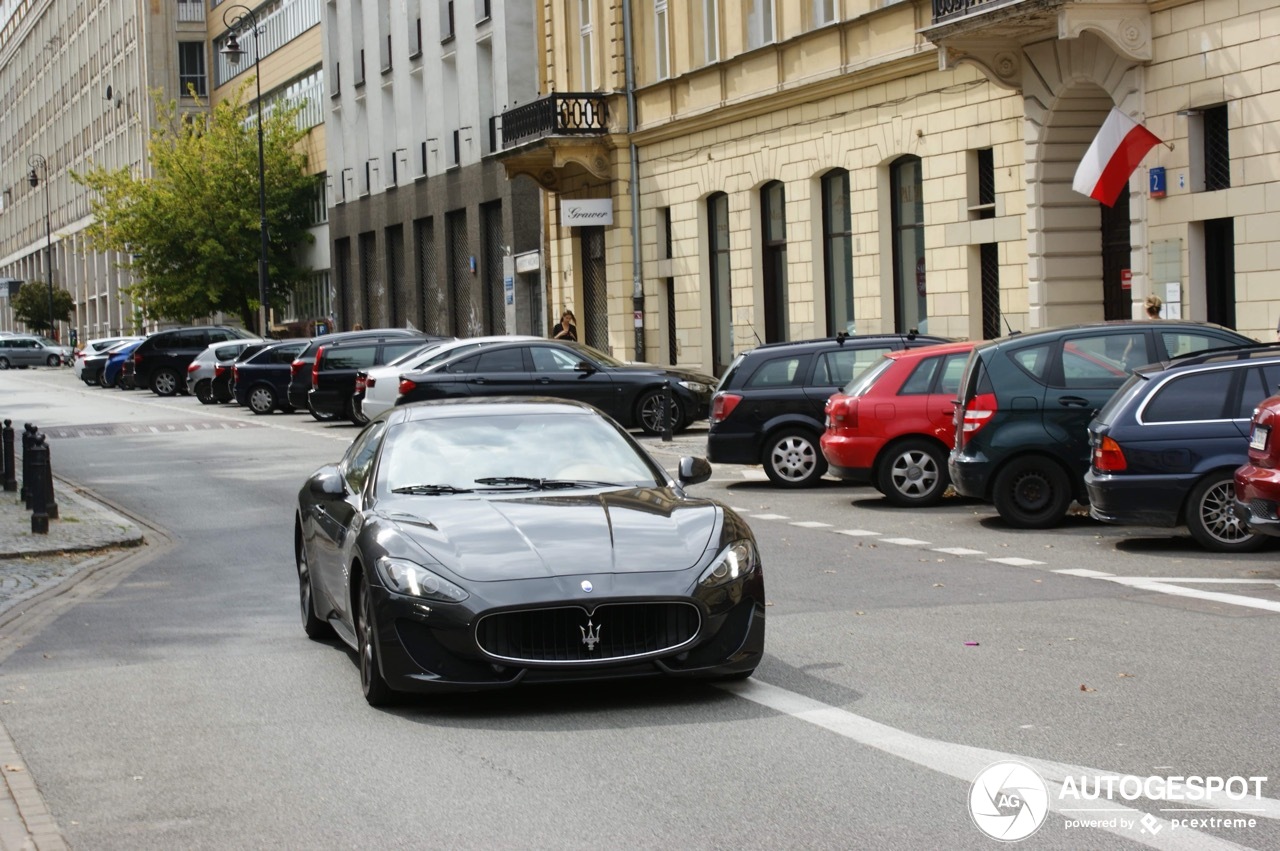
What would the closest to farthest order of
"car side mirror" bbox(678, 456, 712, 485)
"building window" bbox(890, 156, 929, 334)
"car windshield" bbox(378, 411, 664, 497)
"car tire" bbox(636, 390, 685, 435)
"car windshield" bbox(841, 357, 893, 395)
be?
"car windshield" bbox(378, 411, 664, 497) → "car side mirror" bbox(678, 456, 712, 485) → "car windshield" bbox(841, 357, 893, 395) → "car tire" bbox(636, 390, 685, 435) → "building window" bbox(890, 156, 929, 334)

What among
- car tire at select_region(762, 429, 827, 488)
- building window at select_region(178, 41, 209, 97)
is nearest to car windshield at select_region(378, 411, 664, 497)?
car tire at select_region(762, 429, 827, 488)

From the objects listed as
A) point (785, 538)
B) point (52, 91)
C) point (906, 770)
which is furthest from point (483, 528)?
point (52, 91)

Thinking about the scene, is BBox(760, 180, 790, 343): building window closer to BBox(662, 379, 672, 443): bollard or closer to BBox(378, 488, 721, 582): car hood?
BBox(662, 379, 672, 443): bollard

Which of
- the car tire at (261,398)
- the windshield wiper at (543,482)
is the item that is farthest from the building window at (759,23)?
the windshield wiper at (543,482)

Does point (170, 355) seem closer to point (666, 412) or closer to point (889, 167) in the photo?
point (889, 167)

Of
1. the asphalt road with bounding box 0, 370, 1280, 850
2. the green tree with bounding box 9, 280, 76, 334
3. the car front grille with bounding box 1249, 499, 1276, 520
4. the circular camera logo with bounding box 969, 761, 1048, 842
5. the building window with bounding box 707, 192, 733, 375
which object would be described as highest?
the green tree with bounding box 9, 280, 76, 334

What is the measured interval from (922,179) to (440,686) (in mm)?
23549

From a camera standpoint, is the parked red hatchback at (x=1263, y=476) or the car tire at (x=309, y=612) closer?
the car tire at (x=309, y=612)

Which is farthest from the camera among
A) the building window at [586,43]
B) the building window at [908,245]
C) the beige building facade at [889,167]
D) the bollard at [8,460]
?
the building window at [586,43]

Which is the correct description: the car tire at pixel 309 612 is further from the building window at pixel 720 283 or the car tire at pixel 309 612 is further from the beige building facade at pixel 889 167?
the building window at pixel 720 283

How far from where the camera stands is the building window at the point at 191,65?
92.7 m

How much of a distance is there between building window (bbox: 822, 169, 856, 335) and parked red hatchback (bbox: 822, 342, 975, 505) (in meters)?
14.7

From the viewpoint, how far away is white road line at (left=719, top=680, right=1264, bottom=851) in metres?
5.94

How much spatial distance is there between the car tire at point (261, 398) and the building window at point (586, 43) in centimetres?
966
